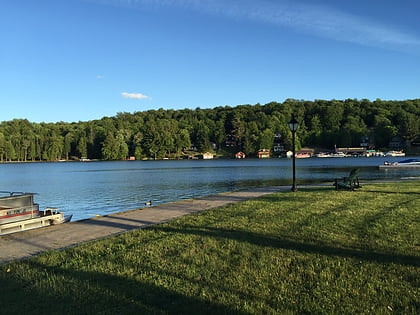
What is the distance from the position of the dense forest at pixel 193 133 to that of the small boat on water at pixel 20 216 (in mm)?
153564

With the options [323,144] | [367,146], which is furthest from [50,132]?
[367,146]

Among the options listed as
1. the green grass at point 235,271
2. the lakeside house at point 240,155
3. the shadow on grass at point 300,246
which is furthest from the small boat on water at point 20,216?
the lakeside house at point 240,155

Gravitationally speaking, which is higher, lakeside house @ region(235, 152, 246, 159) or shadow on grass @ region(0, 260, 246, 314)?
shadow on grass @ region(0, 260, 246, 314)

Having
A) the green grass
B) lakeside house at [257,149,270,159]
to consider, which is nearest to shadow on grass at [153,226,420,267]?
the green grass

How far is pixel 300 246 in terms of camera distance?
7746 millimetres

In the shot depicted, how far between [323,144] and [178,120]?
72.4m

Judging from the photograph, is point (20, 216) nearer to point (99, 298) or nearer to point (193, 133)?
point (99, 298)

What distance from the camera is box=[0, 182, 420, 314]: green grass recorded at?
5055 mm

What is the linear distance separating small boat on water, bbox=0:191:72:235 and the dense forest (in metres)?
154

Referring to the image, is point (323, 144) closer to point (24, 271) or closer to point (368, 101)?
point (368, 101)

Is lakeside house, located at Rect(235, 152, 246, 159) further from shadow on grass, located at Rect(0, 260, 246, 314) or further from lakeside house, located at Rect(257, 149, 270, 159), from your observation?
shadow on grass, located at Rect(0, 260, 246, 314)

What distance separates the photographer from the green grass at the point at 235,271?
5.05m

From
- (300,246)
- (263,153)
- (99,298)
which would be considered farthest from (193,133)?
(99,298)

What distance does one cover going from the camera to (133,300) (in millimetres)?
5246
